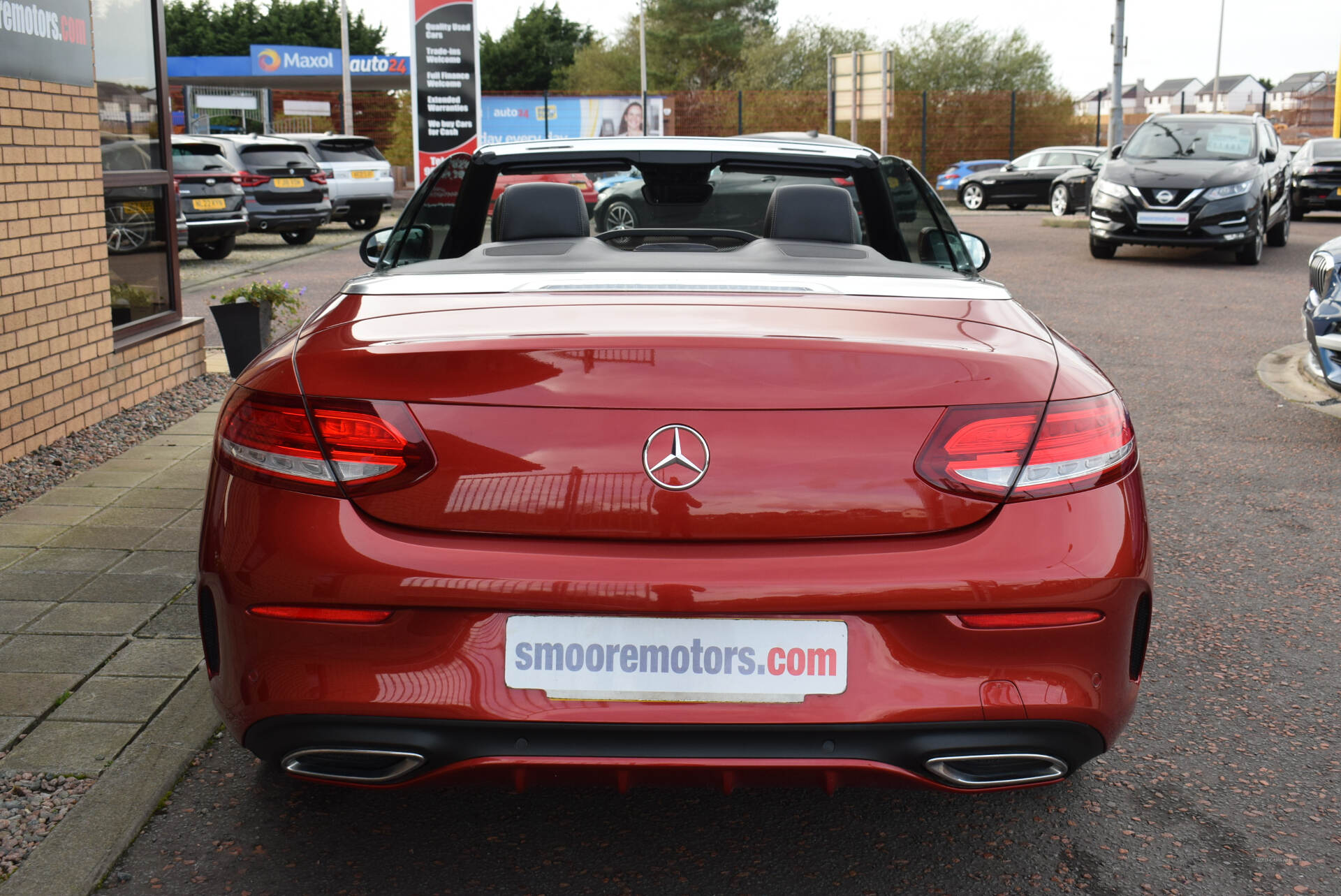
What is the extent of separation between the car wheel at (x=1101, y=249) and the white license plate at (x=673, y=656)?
51.5ft

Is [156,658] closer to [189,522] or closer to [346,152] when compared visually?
[189,522]

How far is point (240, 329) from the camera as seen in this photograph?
820 cm

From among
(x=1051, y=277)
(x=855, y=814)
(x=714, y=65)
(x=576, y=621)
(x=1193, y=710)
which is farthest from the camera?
(x=714, y=65)

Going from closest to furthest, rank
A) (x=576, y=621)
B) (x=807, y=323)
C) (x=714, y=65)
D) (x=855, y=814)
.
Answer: (x=576, y=621) → (x=807, y=323) → (x=855, y=814) → (x=714, y=65)

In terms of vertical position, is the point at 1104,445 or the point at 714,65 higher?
the point at 714,65

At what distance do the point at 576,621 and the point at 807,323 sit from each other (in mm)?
647

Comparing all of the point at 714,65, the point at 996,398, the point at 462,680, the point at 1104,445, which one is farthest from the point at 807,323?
the point at 714,65

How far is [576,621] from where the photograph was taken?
2127 mm

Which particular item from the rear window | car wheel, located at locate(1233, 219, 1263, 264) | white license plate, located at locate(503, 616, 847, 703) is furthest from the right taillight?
the rear window

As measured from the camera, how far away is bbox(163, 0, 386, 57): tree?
82.6m

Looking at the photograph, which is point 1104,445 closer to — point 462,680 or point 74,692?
point 462,680

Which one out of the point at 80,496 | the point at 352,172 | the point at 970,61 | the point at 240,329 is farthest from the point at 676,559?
the point at 970,61

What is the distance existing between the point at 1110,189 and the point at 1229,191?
1301mm

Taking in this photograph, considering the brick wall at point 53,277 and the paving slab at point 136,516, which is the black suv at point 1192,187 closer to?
the brick wall at point 53,277
